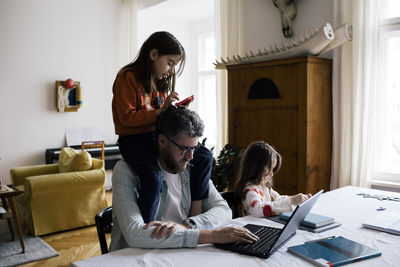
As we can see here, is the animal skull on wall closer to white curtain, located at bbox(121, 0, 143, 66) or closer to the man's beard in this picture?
the man's beard

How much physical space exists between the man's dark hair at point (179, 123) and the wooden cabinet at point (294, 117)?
5.12ft

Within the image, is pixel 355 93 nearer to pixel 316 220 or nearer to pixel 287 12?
pixel 287 12

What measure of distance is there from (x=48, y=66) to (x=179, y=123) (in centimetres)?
458

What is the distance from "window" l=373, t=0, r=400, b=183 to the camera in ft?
9.67

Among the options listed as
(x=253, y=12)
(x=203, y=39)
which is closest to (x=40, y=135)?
(x=203, y=39)

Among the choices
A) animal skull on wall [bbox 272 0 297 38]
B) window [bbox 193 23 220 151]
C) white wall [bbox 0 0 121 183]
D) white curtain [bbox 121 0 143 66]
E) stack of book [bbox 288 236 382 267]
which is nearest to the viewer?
stack of book [bbox 288 236 382 267]

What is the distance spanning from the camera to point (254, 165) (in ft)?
6.56

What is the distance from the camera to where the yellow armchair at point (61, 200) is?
348cm

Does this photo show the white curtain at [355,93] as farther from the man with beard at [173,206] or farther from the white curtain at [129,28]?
the white curtain at [129,28]

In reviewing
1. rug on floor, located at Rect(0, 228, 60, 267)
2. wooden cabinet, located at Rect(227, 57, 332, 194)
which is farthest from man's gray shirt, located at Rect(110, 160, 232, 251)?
rug on floor, located at Rect(0, 228, 60, 267)

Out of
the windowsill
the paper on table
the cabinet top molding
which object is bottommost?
the windowsill

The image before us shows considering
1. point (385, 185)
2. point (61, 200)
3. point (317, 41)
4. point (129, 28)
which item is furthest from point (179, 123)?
point (129, 28)

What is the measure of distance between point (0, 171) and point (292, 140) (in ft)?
13.6

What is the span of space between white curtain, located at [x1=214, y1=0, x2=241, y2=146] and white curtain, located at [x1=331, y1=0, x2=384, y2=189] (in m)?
1.22
